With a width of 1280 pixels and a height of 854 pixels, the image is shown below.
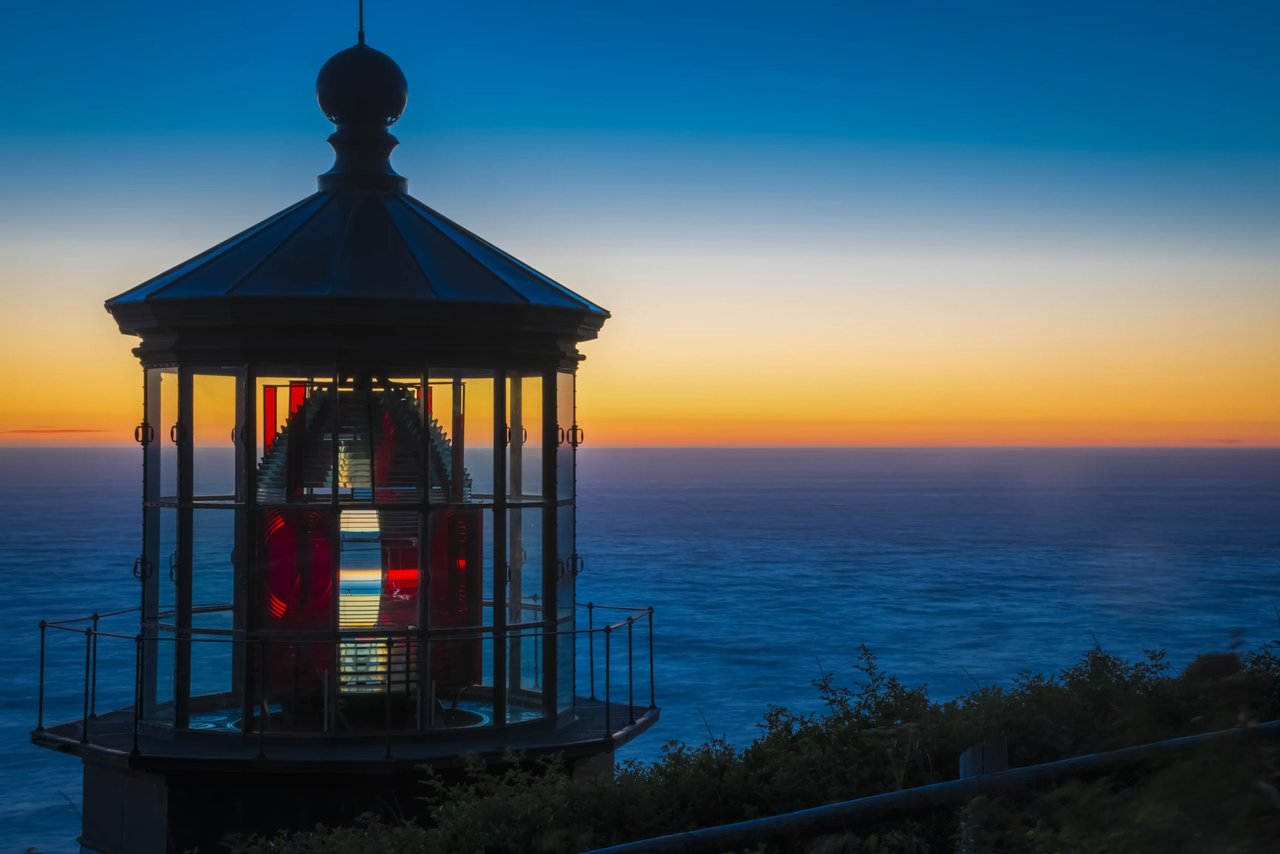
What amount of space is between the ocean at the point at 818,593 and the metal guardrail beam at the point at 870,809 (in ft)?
1.96

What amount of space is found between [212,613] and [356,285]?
2.12 meters

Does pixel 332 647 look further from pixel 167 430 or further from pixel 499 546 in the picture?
pixel 167 430

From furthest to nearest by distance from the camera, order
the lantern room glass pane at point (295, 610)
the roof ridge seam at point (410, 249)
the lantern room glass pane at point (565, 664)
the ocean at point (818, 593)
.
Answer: the ocean at point (818, 593), the lantern room glass pane at point (565, 664), the roof ridge seam at point (410, 249), the lantern room glass pane at point (295, 610)

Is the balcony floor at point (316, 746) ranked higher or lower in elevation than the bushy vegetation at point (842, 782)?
lower

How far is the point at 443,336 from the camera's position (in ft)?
28.7

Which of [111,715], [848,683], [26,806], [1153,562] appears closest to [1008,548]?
[1153,562]

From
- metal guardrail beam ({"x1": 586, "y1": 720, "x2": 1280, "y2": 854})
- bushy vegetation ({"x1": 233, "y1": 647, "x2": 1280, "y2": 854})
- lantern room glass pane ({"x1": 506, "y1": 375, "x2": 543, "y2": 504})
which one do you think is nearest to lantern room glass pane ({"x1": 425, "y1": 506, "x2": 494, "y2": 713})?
lantern room glass pane ({"x1": 506, "y1": 375, "x2": 543, "y2": 504})

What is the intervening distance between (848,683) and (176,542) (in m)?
27.0

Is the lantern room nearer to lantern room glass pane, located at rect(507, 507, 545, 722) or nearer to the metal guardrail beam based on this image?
lantern room glass pane, located at rect(507, 507, 545, 722)

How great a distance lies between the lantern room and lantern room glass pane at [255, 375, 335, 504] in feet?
0.04

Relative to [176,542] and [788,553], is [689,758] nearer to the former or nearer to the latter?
[176,542]

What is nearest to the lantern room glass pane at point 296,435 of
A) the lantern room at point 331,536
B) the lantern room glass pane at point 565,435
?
the lantern room at point 331,536

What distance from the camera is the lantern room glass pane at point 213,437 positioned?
8.94 metres

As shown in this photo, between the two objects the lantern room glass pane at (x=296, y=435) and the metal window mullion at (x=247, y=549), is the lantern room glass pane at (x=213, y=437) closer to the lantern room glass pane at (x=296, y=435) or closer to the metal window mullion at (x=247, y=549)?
the metal window mullion at (x=247, y=549)
